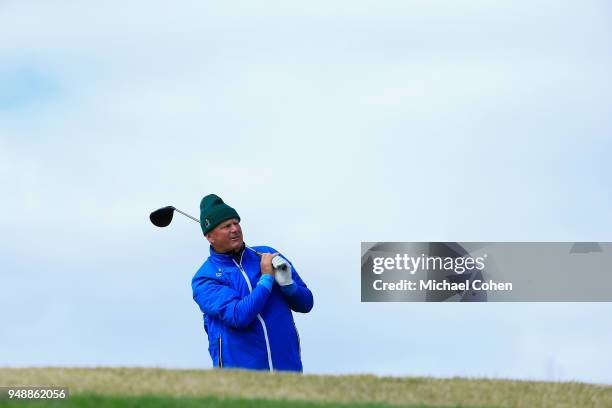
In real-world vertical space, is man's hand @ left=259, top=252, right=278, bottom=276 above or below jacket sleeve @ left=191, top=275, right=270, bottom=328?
above

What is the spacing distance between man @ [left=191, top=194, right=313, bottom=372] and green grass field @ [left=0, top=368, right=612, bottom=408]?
0.95m

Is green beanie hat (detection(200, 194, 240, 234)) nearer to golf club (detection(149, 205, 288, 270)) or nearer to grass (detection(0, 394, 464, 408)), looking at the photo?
golf club (detection(149, 205, 288, 270))

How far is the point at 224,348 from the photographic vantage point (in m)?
11.2

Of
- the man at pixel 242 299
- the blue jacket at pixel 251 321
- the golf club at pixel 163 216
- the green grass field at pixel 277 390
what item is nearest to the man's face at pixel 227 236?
the man at pixel 242 299

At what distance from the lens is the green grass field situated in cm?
890

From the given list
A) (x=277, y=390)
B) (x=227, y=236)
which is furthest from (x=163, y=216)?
(x=277, y=390)

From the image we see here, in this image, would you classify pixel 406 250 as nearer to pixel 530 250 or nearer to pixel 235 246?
pixel 530 250

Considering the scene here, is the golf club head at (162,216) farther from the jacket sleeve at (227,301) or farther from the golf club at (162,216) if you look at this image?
the jacket sleeve at (227,301)

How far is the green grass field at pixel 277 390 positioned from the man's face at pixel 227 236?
1627 millimetres

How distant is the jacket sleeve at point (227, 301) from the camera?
35.1 ft

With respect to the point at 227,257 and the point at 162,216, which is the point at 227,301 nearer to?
the point at 227,257

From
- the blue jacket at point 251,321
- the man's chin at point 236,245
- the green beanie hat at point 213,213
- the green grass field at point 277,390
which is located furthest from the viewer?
the green beanie hat at point 213,213

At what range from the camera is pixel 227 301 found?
1092cm

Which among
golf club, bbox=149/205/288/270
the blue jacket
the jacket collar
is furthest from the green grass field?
golf club, bbox=149/205/288/270
